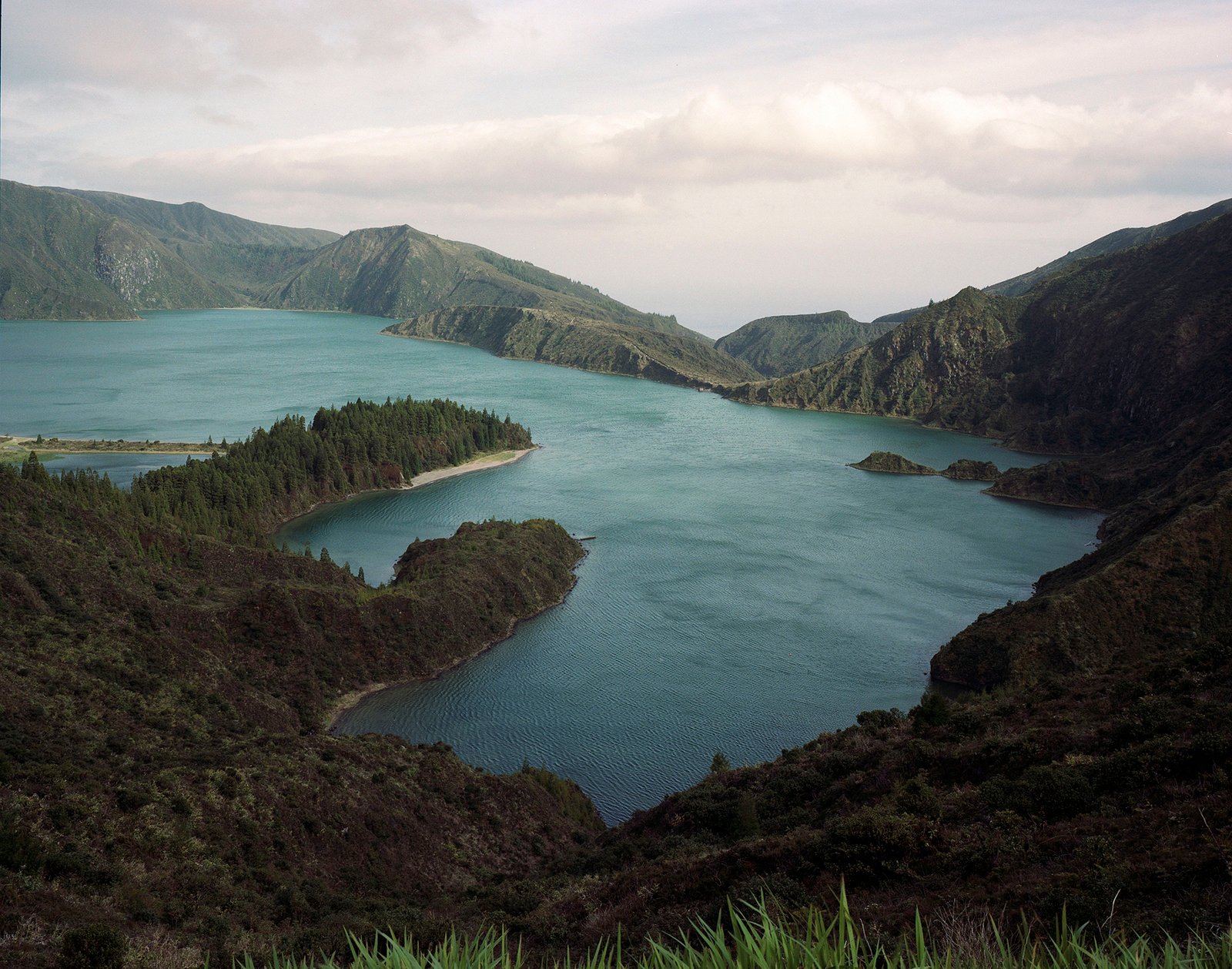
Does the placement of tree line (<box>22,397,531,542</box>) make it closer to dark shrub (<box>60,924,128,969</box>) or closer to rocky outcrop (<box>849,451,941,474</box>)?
dark shrub (<box>60,924,128,969</box>)

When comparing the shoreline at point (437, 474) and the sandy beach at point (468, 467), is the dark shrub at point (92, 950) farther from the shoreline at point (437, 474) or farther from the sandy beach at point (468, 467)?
the sandy beach at point (468, 467)

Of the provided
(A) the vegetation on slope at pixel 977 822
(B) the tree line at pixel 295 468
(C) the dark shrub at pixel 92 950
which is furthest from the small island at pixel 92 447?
(C) the dark shrub at pixel 92 950

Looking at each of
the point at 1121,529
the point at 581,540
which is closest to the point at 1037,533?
the point at 1121,529

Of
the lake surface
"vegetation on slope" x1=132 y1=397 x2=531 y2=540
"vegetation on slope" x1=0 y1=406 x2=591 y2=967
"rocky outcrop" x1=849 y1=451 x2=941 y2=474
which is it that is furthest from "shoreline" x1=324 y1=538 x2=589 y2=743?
"rocky outcrop" x1=849 y1=451 x2=941 y2=474

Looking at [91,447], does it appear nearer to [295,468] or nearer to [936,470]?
[295,468]

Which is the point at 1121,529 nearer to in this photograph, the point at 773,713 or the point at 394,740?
the point at 773,713

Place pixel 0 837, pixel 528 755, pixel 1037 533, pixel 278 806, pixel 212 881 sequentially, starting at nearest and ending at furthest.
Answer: pixel 0 837
pixel 212 881
pixel 278 806
pixel 528 755
pixel 1037 533
